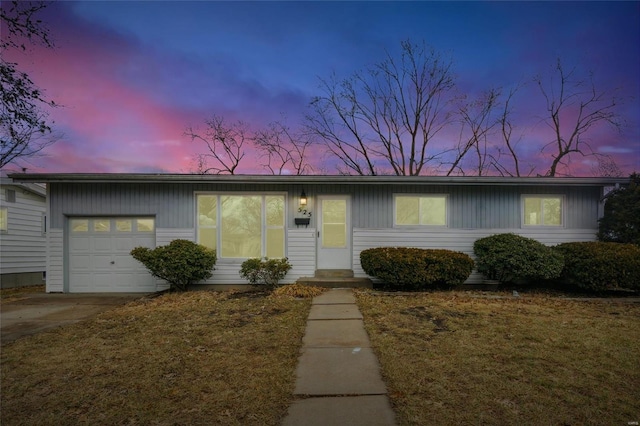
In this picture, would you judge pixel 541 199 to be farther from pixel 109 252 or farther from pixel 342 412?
pixel 109 252

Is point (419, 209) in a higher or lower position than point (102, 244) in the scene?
higher

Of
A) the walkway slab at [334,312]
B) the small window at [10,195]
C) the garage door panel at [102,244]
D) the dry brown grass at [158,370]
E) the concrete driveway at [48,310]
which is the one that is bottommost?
the concrete driveway at [48,310]

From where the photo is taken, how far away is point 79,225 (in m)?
9.59

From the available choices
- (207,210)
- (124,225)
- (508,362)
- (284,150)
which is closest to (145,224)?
(124,225)

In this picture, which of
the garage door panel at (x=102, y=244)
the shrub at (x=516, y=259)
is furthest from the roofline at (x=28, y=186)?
the shrub at (x=516, y=259)

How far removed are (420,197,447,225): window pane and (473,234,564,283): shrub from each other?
1.28 meters

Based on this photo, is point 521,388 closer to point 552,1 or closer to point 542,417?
point 542,417

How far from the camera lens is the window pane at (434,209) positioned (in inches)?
380

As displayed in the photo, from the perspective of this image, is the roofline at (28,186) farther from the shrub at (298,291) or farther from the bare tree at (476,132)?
the bare tree at (476,132)

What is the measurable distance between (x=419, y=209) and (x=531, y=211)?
3154 millimetres

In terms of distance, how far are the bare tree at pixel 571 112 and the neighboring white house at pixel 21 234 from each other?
24414 mm

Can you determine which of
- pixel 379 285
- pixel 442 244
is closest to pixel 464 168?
pixel 442 244

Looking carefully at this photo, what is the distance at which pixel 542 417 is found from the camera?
2811 mm

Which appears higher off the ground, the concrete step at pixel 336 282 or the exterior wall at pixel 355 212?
the exterior wall at pixel 355 212
